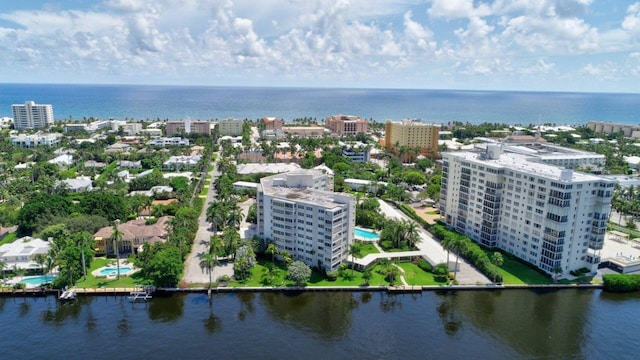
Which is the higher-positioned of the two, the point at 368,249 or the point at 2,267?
the point at 2,267

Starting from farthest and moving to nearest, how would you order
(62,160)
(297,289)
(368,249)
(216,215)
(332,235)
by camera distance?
(62,160) → (216,215) → (368,249) → (332,235) → (297,289)

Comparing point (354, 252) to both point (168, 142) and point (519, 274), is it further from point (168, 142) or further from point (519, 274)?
point (168, 142)

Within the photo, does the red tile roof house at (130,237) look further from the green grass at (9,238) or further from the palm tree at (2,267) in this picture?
the green grass at (9,238)

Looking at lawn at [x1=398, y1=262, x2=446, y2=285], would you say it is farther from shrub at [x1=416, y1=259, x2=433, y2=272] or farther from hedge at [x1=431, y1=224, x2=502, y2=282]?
hedge at [x1=431, y1=224, x2=502, y2=282]

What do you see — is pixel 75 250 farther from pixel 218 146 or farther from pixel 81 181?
pixel 218 146

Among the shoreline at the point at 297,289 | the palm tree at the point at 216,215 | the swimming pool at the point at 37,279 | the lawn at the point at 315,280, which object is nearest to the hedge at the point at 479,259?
the shoreline at the point at 297,289

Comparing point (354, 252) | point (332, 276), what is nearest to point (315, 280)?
point (332, 276)

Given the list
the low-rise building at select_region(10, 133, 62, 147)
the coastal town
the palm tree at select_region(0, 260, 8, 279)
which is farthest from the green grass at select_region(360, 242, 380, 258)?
the low-rise building at select_region(10, 133, 62, 147)
